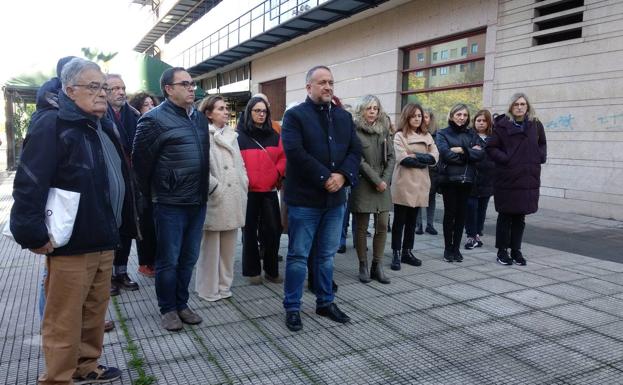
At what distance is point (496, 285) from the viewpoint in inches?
184

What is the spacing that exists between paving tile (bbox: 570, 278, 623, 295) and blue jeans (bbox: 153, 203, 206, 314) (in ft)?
12.3

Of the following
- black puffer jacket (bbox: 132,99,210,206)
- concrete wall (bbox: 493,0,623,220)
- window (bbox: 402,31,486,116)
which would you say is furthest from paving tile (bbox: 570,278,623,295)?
window (bbox: 402,31,486,116)

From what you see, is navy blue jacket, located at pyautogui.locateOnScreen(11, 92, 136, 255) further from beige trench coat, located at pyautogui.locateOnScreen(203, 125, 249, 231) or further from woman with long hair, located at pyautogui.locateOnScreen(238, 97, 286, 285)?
woman with long hair, located at pyautogui.locateOnScreen(238, 97, 286, 285)

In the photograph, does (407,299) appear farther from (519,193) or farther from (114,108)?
(114,108)

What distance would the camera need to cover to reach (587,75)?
8.34m

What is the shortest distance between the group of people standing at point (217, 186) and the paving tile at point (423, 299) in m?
0.52

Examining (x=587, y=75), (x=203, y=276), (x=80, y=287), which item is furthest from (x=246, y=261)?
(x=587, y=75)

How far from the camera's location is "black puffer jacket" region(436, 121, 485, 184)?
5.33 m

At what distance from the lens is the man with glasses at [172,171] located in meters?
3.37

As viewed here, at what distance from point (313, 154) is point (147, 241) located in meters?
2.29

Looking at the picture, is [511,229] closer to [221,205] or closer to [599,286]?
[599,286]

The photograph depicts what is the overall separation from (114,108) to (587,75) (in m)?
7.90

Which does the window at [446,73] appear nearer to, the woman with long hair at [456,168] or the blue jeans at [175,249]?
the woman with long hair at [456,168]

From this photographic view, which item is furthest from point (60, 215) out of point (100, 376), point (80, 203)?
point (100, 376)
